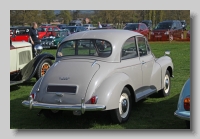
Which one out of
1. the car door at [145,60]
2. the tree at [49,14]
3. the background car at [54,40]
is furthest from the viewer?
the background car at [54,40]

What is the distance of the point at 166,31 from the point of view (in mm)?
23000

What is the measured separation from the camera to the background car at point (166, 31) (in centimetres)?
2298

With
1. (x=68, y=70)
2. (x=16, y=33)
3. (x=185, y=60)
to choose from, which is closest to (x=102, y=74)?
(x=68, y=70)

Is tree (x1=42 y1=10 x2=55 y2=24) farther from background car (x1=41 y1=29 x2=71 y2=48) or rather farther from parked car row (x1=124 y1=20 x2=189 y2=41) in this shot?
parked car row (x1=124 y1=20 x2=189 y2=41)

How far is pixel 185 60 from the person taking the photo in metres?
13.3

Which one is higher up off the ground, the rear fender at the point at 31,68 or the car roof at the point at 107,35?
the car roof at the point at 107,35

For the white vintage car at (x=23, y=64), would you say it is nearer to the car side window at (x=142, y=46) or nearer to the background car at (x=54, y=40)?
the car side window at (x=142, y=46)

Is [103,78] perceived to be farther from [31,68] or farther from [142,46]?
[31,68]

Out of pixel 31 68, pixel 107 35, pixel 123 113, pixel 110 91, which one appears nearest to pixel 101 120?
pixel 123 113

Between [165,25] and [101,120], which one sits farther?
[165,25]

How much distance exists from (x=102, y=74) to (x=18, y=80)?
4193 millimetres

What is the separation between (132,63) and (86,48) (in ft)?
3.08

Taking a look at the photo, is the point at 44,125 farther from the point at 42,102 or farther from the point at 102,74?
the point at 102,74

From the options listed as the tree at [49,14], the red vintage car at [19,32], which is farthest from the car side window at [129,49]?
the red vintage car at [19,32]
